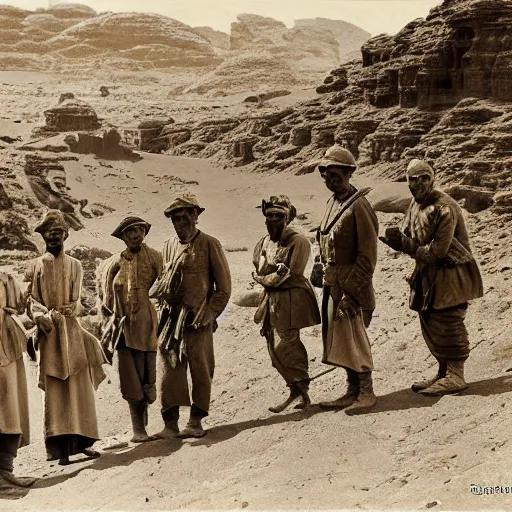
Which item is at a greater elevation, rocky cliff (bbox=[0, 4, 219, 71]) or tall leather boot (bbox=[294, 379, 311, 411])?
rocky cliff (bbox=[0, 4, 219, 71])

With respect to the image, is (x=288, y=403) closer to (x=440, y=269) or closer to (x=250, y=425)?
(x=250, y=425)

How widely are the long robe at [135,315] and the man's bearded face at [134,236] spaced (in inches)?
2.7

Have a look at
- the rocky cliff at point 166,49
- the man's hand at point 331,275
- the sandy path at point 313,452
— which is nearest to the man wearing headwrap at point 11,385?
the sandy path at point 313,452

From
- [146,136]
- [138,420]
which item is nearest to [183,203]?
[138,420]

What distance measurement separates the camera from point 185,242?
7801 mm

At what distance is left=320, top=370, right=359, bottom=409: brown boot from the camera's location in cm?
767

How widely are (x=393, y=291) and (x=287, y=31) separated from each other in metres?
31.8

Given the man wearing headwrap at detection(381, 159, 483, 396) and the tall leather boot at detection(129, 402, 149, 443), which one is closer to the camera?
the man wearing headwrap at detection(381, 159, 483, 396)

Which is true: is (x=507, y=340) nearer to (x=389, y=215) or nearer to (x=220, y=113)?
(x=389, y=215)

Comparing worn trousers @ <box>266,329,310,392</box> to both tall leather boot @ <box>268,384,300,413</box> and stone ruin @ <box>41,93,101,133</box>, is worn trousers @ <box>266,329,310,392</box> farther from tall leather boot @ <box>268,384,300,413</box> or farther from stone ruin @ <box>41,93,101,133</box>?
stone ruin @ <box>41,93,101,133</box>

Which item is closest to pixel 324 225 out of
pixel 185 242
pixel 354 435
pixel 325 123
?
pixel 185 242

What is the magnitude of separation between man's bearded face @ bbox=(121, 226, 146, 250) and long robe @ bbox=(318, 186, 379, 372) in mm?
1282

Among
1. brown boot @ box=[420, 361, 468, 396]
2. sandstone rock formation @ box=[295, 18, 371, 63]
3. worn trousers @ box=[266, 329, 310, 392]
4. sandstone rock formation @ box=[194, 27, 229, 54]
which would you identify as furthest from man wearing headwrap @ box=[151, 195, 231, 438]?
sandstone rock formation @ box=[194, 27, 229, 54]

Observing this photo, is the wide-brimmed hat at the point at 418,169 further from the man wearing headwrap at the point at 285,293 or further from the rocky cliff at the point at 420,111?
the rocky cliff at the point at 420,111
